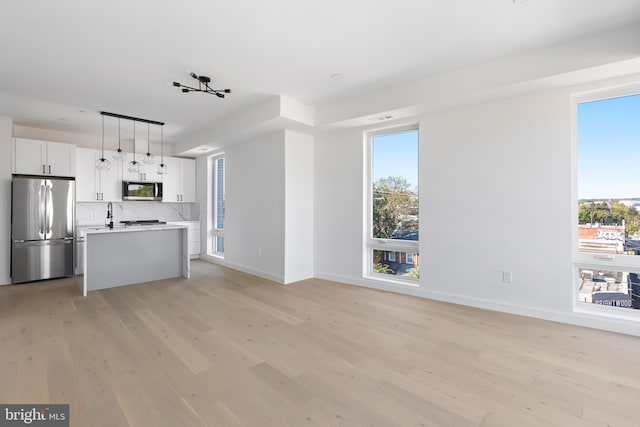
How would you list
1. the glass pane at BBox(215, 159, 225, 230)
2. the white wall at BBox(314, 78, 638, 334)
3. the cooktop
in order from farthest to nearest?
the glass pane at BBox(215, 159, 225, 230), the cooktop, the white wall at BBox(314, 78, 638, 334)

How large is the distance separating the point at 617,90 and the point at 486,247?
1.98 m

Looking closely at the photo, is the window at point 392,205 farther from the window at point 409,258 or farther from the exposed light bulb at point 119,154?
the exposed light bulb at point 119,154

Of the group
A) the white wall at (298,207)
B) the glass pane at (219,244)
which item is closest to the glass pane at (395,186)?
the white wall at (298,207)

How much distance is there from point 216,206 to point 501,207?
5.69 metres

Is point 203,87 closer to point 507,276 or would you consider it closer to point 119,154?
point 119,154

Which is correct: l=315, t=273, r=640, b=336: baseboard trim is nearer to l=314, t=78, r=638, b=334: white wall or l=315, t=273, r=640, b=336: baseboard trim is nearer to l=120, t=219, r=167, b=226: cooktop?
l=314, t=78, r=638, b=334: white wall

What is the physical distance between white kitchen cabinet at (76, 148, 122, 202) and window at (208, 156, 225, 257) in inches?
71.5

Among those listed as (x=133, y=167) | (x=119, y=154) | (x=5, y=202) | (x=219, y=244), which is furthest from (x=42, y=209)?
(x=219, y=244)

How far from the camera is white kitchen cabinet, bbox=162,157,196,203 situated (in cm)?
699

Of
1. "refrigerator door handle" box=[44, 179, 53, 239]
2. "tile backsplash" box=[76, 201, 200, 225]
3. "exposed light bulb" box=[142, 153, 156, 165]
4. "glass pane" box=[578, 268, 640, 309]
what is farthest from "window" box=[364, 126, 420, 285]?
"refrigerator door handle" box=[44, 179, 53, 239]

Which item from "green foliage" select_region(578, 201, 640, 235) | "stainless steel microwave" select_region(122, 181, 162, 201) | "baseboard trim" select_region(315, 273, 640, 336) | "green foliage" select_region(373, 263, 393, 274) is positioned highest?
"stainless steel microwave" select_region(122, 181, 162, 201)

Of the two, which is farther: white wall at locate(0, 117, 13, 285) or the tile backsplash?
the tile backsplash

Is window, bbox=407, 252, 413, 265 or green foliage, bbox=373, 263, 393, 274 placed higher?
window, bbox=407, 252, 413, 265

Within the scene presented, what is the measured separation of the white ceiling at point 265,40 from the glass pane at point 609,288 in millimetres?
2287
